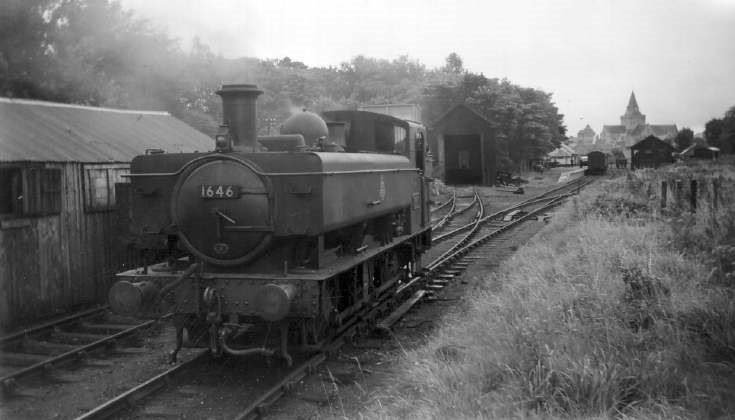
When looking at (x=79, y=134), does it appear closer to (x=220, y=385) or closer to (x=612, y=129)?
(x=220, y=385)

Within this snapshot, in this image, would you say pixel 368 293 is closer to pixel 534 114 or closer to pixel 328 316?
pixel 328 316

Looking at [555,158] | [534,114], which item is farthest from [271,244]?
[555,158]

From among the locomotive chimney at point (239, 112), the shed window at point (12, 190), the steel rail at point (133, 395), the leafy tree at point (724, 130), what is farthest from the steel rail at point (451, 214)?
the steel rail at point (133, 395)

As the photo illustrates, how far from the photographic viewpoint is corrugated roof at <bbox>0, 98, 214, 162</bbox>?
366 inches

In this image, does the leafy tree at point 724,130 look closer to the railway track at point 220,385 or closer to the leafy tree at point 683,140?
the railway track at point 220,385

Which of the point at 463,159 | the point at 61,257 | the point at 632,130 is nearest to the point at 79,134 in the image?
the point at 61,257

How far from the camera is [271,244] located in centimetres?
653

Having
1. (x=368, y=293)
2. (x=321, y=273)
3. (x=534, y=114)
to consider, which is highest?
(x=534, y=114)

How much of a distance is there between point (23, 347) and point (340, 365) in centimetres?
411

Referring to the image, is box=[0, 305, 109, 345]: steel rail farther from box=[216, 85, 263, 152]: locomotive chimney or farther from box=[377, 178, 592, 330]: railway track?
box=[377, 178, 592, 330]: railway track

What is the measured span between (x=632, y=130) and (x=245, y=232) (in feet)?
286

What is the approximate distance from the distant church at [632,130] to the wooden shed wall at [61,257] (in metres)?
12.5

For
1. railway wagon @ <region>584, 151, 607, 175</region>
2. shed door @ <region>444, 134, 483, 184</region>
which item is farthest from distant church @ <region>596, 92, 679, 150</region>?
shed door @ <region>444, 134, 483, 184</region>

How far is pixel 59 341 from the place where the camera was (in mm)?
8531
